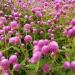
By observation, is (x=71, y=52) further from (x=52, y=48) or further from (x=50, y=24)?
(x=50, y=24)

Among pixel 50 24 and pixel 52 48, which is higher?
pixel 52 48

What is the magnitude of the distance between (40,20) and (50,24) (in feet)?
0.76

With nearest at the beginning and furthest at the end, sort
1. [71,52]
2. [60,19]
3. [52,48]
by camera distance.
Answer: [52,48] < [71,52] < [60,19]

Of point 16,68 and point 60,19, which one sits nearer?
point 16,68

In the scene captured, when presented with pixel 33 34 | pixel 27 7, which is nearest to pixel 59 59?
pixel 33 34

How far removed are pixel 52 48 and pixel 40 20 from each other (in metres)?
1.20

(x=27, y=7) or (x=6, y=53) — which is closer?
(x=6, y=53)

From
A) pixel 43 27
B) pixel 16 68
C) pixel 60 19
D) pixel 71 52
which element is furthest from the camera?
pixel 60 19

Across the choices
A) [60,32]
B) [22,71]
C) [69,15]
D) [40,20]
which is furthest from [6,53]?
[69,15]

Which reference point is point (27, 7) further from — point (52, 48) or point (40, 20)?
point (52, 48)

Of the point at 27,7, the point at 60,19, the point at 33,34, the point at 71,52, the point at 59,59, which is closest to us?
the point at 71,52

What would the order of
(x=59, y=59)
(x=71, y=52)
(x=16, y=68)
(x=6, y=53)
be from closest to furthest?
(x=16, y=68) < (x=71, y=52) < (x=59, y=59) < (x=6, y=53)

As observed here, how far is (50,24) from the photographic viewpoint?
2061 millimetres

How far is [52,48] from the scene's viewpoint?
→ 1087 millimetres
